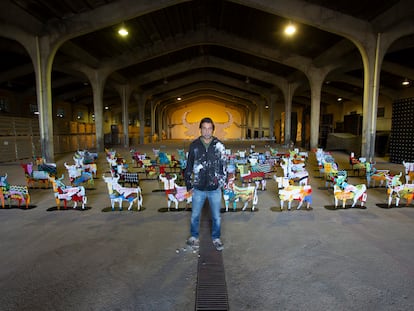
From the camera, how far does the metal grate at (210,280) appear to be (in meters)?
2.79

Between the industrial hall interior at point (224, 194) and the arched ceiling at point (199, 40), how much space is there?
0.29ft

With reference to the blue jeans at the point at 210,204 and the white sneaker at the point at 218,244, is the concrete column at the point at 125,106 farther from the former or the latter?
the white sneaker at the point at 218,244

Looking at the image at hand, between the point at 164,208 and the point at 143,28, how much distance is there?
1252cm

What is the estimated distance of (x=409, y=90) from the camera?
23.7m

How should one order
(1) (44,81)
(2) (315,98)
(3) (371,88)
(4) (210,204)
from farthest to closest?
(2) (315,98) → (1) (44,81) → (3) (371,88) → (4) (210,204)

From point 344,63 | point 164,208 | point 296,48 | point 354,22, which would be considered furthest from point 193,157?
point 344,63

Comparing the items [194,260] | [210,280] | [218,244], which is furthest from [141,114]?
[210,280]

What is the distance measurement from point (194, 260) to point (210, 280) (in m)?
0.55

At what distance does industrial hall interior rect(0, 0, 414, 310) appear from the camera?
305 centimetres

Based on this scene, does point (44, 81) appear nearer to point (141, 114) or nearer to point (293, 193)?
point (293, 193)

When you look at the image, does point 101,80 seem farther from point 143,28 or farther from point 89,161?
point 89,161

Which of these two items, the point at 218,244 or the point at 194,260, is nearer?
the point at 194,260

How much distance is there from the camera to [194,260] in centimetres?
369

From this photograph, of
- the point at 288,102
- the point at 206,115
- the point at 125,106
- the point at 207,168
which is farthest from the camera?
the point at 206,115
